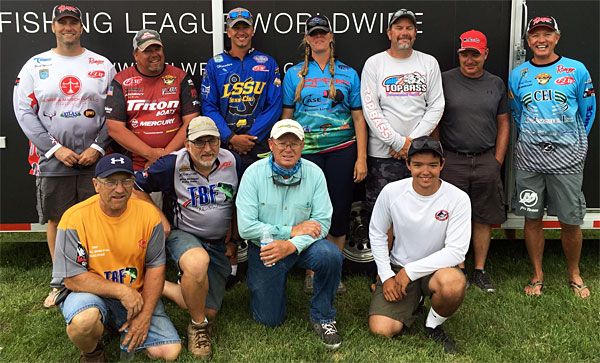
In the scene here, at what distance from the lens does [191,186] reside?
3.49 metres

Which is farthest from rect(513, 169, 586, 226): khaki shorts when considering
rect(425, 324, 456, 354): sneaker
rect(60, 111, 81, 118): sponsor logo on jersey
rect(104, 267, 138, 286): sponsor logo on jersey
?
rect(60, 111, 81, 118): sponsor logo on jersey

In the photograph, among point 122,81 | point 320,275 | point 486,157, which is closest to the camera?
point 320,275

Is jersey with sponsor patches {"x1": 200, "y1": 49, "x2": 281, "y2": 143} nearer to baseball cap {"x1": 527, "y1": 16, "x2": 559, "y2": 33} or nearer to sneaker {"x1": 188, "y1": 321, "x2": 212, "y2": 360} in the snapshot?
sneaker {"x1": 188, "y1": 321, "x2": 212, "y2": 360}

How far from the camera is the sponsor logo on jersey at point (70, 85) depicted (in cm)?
390

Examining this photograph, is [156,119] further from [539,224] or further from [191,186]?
[539,224]

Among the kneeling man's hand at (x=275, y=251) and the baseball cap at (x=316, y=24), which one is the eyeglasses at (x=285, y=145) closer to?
the kneeling man's hand at (x=275, y=251)

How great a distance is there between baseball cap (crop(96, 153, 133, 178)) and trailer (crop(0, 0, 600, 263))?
1514mm

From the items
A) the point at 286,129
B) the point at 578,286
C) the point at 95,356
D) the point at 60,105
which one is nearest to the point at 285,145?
the point at 286,129

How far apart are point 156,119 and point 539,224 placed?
3.09 meters

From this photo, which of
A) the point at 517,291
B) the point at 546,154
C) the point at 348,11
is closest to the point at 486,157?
the point at 546,154

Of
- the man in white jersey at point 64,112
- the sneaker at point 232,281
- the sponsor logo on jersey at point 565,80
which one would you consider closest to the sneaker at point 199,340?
the sneaker at point 232,281

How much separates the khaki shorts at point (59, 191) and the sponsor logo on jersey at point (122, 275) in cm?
114

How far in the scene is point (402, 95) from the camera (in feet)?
13.1

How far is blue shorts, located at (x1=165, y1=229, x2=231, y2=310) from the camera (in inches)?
134
